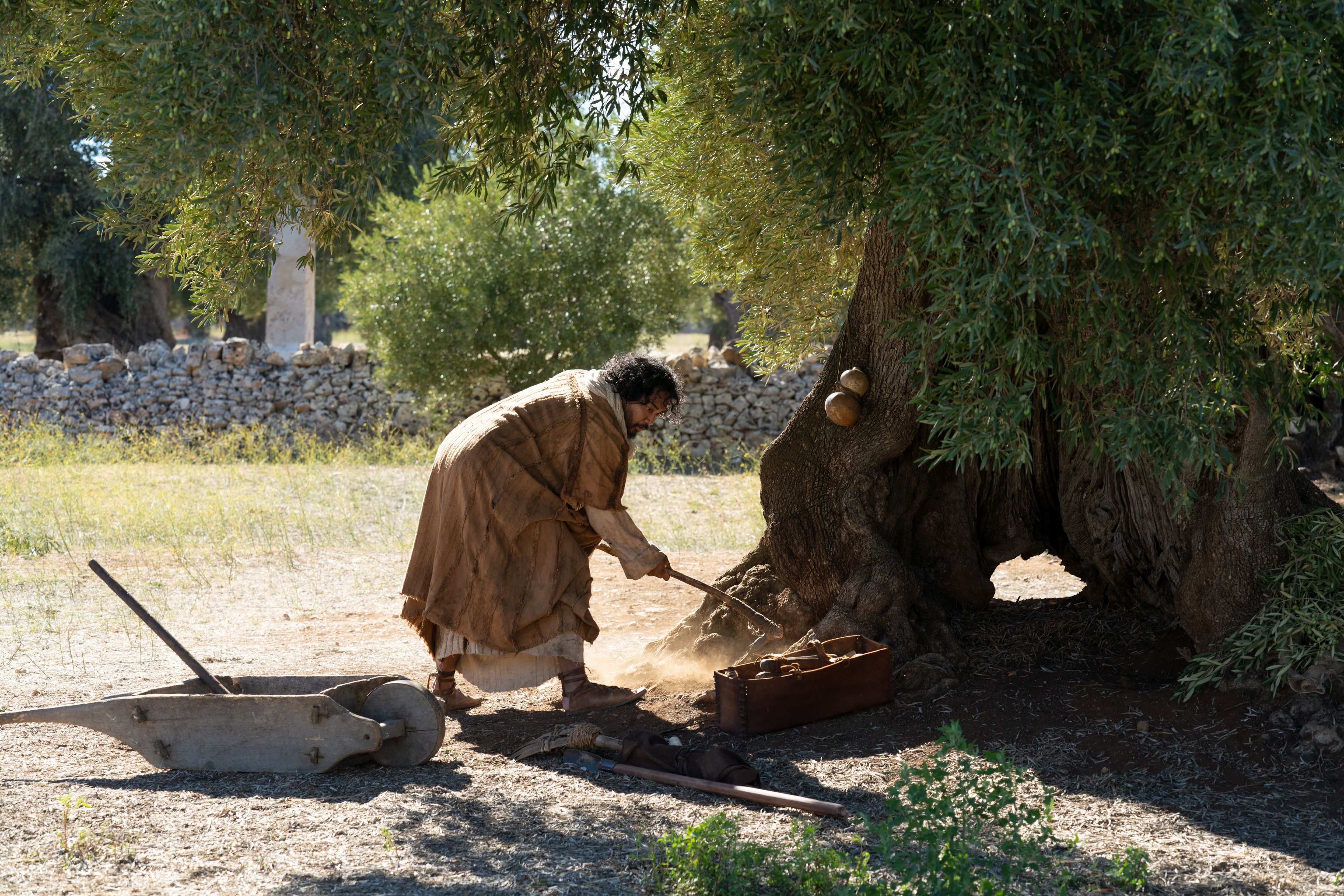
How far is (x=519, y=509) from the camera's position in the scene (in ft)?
15.6

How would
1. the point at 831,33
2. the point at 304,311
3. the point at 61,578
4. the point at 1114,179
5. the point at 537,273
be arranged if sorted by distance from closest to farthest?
the point at 1114,179, the point at 831,33, the point at 61,578, the point at 537,273, the point at 304,311

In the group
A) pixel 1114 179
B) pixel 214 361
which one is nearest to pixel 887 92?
pixel 1114 179

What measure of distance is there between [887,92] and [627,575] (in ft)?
7.59

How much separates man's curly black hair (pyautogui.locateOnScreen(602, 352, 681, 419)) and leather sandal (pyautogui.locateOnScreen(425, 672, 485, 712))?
1.54 meters

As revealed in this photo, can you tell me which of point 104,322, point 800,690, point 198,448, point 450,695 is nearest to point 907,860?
point 800,690

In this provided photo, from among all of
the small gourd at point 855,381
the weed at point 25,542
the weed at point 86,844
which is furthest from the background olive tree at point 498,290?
the weed at point 86,844

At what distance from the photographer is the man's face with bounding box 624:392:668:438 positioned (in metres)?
4.80

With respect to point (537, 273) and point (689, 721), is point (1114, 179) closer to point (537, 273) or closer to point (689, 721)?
point (689, 721)

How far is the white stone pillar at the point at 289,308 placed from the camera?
16.8 metres

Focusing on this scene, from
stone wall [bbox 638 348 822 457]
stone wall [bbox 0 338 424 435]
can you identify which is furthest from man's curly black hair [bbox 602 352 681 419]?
stone wall [bbox 0 338 424 435]

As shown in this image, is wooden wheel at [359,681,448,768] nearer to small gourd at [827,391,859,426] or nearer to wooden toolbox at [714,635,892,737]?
wooden toolbox at [714,635,892,737]

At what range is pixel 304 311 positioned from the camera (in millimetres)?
17266

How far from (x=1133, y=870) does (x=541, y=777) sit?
2.10m

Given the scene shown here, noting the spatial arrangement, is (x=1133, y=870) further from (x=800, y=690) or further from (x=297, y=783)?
(x=297, y=783)
